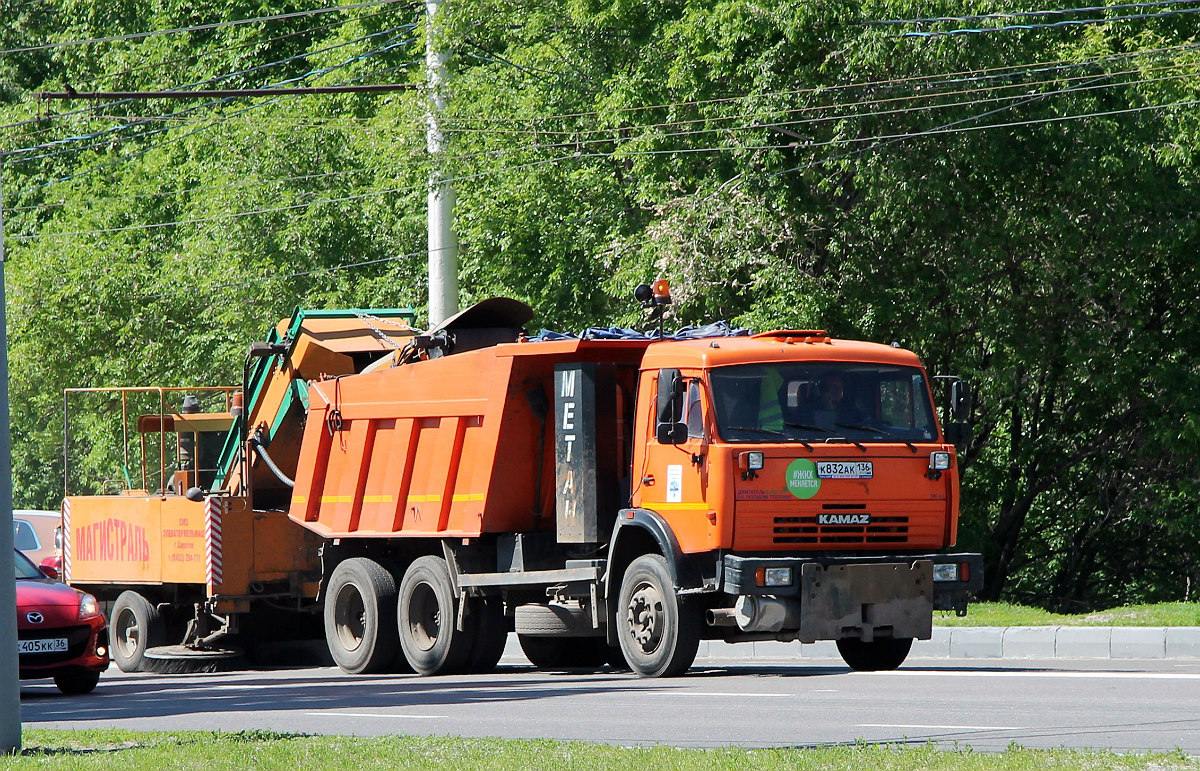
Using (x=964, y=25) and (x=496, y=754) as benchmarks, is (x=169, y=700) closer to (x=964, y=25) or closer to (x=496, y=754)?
(x=496, y=754)

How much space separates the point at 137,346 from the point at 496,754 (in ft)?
78.7

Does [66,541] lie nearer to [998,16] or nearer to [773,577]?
[773,577]

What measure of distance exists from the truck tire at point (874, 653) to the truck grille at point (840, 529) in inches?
42.7

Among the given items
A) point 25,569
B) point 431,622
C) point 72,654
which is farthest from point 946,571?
point 25,569

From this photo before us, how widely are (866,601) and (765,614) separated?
0.80 meters

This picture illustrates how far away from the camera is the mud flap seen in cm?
1296

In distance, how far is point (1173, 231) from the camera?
69.4ft

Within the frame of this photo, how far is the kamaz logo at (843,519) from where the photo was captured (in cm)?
1330

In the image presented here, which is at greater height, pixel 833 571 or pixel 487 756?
pixel 833 571

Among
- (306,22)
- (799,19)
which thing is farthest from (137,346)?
(799,19)

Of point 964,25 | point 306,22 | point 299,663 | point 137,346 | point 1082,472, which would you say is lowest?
point 299,663

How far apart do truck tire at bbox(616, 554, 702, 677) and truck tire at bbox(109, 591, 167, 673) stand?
6.97 m

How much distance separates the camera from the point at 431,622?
16.2m

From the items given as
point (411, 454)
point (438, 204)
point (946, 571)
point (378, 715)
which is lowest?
point (378, 715)
